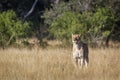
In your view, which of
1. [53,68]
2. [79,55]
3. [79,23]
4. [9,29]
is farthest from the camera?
[79,23]

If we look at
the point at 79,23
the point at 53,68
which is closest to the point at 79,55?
the point at 53,68

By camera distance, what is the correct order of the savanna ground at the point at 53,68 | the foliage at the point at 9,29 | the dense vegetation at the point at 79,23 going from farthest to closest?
the dense vegetation at the point at 79,23 → the foliage at the point at 9,29 → the savanna ground at the point at 53,68

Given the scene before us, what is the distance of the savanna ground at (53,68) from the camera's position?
9734mm

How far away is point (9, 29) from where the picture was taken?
1741 cm

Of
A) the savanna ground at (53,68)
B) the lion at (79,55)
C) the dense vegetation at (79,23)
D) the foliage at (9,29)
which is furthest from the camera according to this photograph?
the dense vegetation at (79,23)

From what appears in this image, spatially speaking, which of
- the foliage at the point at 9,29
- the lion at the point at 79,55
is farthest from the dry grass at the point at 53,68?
the foliage at the point at 9,29

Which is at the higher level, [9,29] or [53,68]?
[9,29]

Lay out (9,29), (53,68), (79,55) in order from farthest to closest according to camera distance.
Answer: (9,29), (79,55), (53,68)

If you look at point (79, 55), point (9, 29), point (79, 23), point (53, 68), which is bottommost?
point (53, 68)

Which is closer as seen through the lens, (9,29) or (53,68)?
(53,68)

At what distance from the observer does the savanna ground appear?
9734 mm

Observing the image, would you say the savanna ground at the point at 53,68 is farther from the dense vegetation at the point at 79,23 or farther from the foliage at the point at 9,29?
the dense vegetation at the point at 79,23

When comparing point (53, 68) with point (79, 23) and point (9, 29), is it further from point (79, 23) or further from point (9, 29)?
point (79, 23)

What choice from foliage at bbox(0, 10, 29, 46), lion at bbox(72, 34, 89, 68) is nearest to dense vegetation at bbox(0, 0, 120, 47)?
foliage at bbox(0, 10, 29, 46)
